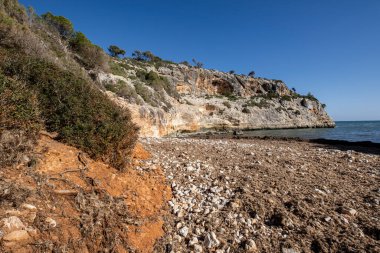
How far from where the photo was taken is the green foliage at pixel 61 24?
23203 mm

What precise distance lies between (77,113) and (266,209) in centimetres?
528

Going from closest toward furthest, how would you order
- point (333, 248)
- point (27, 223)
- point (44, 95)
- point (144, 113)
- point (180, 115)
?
point (27, 223)
point (333, 248)
point (44, 95)
point (144, 113)
point (180, 115)

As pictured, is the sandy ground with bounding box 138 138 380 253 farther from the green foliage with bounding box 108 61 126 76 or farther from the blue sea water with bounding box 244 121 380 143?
the blue sea water with bounding box 244 121 380 143

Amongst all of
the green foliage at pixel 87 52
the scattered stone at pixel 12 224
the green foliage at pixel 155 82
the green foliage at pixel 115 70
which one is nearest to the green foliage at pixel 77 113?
the scattered stone at pixel 12 224

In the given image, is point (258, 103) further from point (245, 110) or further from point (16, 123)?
point (16, 123)

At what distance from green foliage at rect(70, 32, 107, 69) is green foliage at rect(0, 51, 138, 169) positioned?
588 inches

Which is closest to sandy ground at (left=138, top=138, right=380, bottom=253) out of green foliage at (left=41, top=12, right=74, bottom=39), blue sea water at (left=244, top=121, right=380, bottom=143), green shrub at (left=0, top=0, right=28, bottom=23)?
green shrub at (left=0, top=0, right=28, bottom=23)

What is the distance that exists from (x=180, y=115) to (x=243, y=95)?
118ft

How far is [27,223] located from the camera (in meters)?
3.00

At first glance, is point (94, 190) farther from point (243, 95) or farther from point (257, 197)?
point (243, 95)

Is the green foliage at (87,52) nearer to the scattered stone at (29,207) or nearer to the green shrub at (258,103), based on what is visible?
the scattered stone at (29,207)

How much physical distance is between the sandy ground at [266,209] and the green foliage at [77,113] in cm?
131

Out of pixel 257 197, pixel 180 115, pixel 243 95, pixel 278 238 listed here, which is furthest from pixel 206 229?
pixel 243 95

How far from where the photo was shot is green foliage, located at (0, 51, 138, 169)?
18.0 feet
